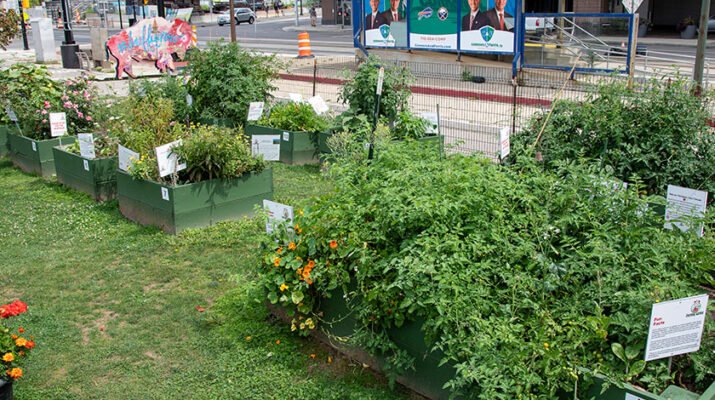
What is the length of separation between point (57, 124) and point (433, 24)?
481 inches

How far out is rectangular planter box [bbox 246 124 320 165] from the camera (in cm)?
1110

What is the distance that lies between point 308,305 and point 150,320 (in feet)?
5.12

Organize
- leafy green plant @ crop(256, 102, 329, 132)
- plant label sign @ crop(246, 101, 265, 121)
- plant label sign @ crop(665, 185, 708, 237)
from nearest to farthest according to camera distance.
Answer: plant label sign @ crop(665, 185, 708, 237), leafy green plant @ crop(256, 102, 329, 132), plant label sign @ crop(246, 101, 265, 121)

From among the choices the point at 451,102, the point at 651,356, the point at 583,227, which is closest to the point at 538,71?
the point at 451,102

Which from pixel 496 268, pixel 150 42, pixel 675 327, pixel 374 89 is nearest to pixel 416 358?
pixel 496 268

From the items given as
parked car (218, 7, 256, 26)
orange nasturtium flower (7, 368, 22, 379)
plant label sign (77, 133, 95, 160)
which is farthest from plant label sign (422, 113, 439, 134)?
parked car (218, 7, 256, 26)

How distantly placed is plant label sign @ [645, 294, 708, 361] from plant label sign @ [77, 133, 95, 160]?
25.0 ft

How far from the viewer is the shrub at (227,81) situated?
12.1 m

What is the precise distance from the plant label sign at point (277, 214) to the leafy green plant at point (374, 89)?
4377 mm

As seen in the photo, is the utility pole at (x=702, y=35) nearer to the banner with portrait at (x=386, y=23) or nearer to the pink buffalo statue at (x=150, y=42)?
the banner with portrait at (x=386, y=23)

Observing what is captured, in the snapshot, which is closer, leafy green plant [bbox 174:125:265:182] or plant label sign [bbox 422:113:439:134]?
leafy green plant [bbox 174:125:265:182]

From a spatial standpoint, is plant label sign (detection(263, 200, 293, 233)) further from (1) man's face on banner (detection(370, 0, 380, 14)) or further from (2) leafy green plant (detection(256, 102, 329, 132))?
(1) man's face on banner (detection(370, 0, 380, 14))

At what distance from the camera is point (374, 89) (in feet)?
34.0

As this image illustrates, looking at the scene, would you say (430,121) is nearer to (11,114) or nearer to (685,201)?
(685,201)
